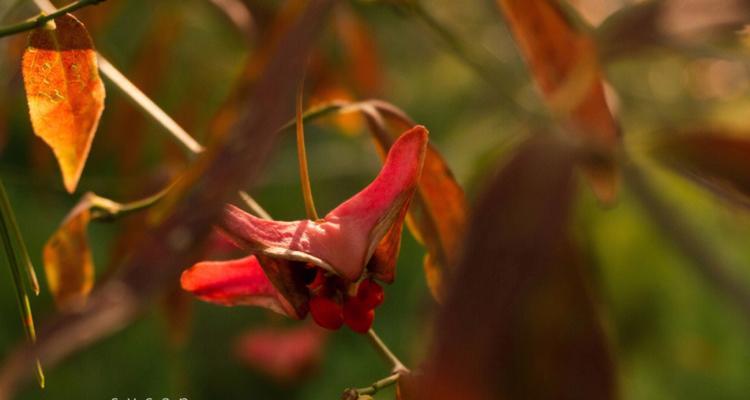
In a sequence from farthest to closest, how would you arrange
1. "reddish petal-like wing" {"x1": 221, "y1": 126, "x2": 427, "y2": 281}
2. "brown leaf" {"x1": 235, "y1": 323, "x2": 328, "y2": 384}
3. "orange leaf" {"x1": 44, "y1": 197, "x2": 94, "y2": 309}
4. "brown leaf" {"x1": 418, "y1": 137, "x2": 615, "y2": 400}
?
1. "brown leaf" {"x1": 235, "y1": 323, "x2": 328, "y2": 384}
2. "orange leaf" {"x1": 44, "y1": 197, "x2": 94, "y2": 309}
3. "reddish petal-like wing" {"x1": 221, "y1": 126, "x2": 427, "y2": 281}
4. "brown leaf" {"x1": 418, "y1": 137, "x2": 615, "y2": 400}

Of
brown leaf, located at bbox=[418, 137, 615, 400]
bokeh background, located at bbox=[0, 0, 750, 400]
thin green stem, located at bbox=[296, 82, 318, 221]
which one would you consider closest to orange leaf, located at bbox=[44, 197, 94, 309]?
thin green stem, located at bbox=[296, 82, 318, 221]

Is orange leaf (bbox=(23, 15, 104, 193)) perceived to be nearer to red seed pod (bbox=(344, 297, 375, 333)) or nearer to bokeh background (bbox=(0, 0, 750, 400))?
red seed pod (bbox=(344, 297, 375, 333))

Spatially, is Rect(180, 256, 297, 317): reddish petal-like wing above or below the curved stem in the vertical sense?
below

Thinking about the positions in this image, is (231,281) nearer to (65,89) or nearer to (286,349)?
(65,89)

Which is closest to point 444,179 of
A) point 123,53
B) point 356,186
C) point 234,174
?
point 234,174

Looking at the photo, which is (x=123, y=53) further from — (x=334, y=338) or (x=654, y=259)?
(x=654, y=259)

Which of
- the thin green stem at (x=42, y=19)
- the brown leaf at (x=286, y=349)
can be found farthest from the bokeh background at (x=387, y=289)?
the thin green stem at (x=42, y=19)

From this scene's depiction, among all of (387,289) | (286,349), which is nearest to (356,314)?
(286,349)

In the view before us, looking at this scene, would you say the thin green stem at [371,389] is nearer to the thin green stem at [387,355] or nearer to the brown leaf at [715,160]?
the thin green stem at [387,355]
